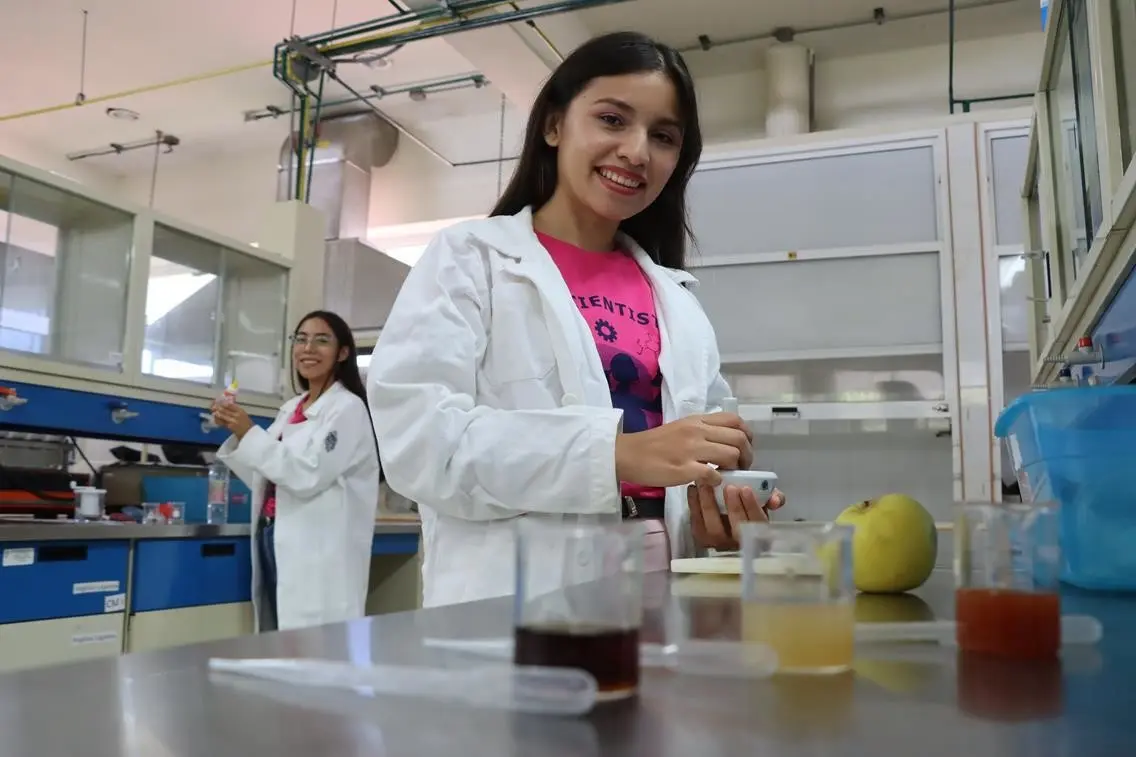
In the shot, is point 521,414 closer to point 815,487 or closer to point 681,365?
point 681,365

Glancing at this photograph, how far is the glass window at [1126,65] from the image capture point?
3.24 ft

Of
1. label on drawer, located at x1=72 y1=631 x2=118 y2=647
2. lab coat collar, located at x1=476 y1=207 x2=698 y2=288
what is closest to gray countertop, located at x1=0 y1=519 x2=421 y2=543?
label on drawer, located at x1=72 y1=631 x2=118 y2=647

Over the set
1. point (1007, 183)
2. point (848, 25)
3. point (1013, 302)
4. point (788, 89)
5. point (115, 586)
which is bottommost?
point (115, 586)

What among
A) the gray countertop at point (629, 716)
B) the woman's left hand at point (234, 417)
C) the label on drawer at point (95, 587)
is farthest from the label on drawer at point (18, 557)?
the gray countertop at point (629, 716)

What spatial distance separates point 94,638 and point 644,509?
71.8 inches

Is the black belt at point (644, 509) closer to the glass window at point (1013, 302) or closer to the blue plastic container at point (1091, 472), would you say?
the blue plastic container at point (1091, 472)

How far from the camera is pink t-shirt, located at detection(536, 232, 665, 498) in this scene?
1060 mm

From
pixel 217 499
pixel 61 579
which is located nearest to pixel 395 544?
pixel 217 499

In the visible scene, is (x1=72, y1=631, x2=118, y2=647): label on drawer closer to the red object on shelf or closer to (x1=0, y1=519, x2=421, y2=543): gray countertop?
(x1=0, y1=519, x2=421, y2=543): gray countertop

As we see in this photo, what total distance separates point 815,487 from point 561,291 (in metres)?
2.33

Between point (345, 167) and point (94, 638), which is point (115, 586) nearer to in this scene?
point (94, 638)

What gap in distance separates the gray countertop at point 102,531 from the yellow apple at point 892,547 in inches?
76.3

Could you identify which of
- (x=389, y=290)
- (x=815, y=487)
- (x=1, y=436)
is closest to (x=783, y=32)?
(x=815, y=487)

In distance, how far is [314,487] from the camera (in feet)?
8.50
